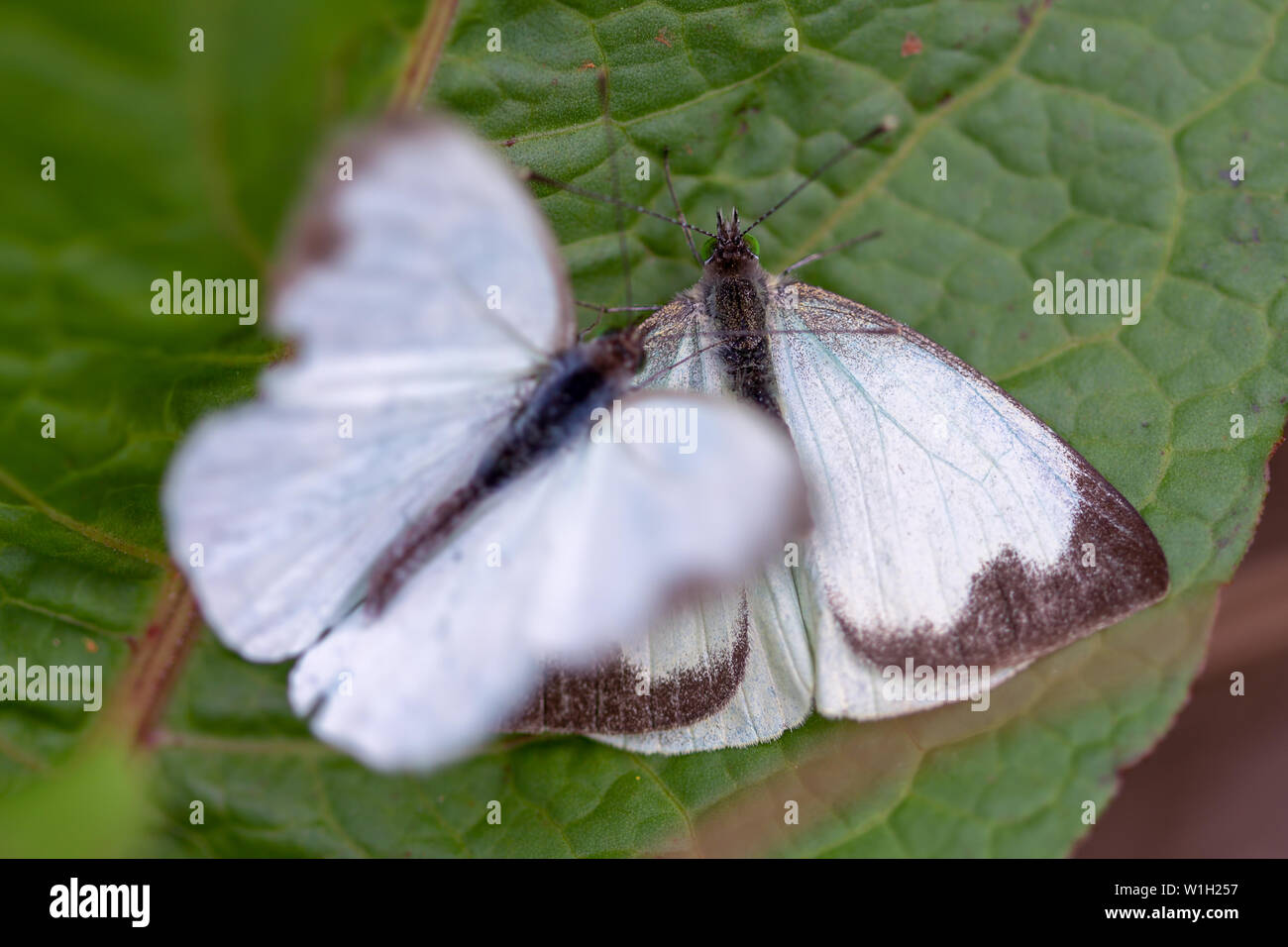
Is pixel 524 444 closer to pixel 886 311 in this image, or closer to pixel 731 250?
pixel 731 250

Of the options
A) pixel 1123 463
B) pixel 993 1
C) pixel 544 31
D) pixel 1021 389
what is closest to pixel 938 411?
pixel 1021 389

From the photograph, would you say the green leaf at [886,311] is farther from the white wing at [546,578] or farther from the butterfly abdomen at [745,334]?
the white wing at [546,578]

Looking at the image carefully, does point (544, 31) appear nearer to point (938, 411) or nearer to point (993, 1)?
point (993, 1)

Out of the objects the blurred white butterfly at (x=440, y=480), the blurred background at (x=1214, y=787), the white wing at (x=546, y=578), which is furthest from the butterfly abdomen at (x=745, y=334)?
the blurred background at (x=1214, y=787)

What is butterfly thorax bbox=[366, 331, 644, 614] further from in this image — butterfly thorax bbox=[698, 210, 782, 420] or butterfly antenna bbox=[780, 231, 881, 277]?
butterfly antenna bbox=[780, 231, 881, 277]

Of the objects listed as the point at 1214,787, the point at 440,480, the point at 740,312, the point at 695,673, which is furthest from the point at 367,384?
the point at 1214,787

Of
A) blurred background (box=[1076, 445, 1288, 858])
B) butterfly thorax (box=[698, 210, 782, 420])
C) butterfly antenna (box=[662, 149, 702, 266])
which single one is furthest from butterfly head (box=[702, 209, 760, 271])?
blurred background (box=[1076, 445, 1288, 858])
